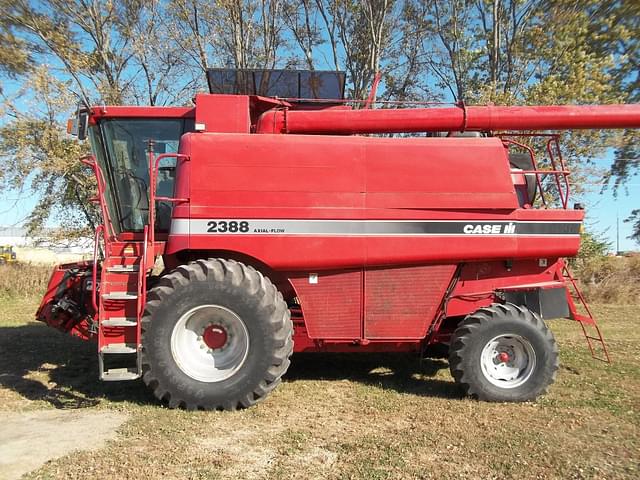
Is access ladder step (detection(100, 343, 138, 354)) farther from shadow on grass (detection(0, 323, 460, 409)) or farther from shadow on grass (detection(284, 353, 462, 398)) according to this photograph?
shadow on grass (detection(284, 353, 462, 398))

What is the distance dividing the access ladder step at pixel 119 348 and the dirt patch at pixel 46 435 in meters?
0.54

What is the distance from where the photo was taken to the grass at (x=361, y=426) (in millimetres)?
3332

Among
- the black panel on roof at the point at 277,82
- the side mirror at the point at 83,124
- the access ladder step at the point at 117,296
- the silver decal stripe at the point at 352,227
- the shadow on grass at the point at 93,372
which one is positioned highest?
the black panel on roof at the point at 277,82

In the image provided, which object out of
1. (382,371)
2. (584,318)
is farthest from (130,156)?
(584,318)

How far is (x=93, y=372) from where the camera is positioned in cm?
574

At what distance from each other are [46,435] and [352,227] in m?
3.00

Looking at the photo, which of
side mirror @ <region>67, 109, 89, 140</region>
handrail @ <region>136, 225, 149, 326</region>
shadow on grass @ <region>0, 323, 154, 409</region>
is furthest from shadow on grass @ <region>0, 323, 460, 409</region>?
side mirror @ <region>67, 109, 89, 140</region>

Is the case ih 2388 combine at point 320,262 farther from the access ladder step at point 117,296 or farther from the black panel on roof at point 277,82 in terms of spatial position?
the black panel on roof at point 277,82

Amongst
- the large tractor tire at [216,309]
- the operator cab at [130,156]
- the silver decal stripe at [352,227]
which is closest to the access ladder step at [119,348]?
the large tractor tire at [216,309]

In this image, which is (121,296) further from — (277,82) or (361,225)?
(277,82)

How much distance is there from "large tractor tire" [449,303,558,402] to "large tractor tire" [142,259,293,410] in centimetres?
166

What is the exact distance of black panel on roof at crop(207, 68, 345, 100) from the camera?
586cm

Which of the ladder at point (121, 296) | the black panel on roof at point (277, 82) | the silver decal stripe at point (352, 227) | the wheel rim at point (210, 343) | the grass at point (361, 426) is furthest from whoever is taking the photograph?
the black panel on roof at point (277, 82)

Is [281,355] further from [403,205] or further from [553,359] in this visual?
[553,359]
